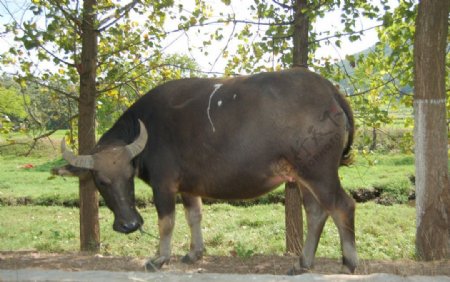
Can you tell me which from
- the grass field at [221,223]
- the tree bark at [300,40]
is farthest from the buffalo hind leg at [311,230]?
the tree bark at [300,40]

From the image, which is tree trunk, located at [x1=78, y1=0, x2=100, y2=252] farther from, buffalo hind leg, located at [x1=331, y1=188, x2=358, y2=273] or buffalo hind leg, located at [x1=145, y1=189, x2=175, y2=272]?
buffalo hind leg, located at [x1=331, y1=188, x2=358, y2=273]

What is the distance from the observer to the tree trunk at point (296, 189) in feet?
24.3

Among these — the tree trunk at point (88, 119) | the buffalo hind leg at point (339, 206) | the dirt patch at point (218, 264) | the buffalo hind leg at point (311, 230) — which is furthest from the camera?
the tree trunk at point (88, 119)

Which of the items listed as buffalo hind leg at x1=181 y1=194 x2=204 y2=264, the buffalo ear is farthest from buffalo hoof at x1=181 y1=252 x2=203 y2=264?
the buffalo ear

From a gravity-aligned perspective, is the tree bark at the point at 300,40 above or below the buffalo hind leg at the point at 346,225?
above

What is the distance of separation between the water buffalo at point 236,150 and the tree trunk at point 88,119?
1924mm

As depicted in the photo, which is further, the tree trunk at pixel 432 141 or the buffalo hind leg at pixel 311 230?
the tree trunk at pixel 432 141

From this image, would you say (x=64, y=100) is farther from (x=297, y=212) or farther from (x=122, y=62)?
(x=297, y=212)

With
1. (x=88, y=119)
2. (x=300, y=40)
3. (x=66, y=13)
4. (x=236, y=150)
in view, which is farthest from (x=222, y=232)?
(x=236, y=150)

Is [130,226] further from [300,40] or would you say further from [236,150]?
[300,40]

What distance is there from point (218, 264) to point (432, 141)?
9.81 feet

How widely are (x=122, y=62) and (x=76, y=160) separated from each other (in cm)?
364

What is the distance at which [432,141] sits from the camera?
585 centimetres

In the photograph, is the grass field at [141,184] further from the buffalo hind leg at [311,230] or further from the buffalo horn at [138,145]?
the buffalo horn at [138,145]
